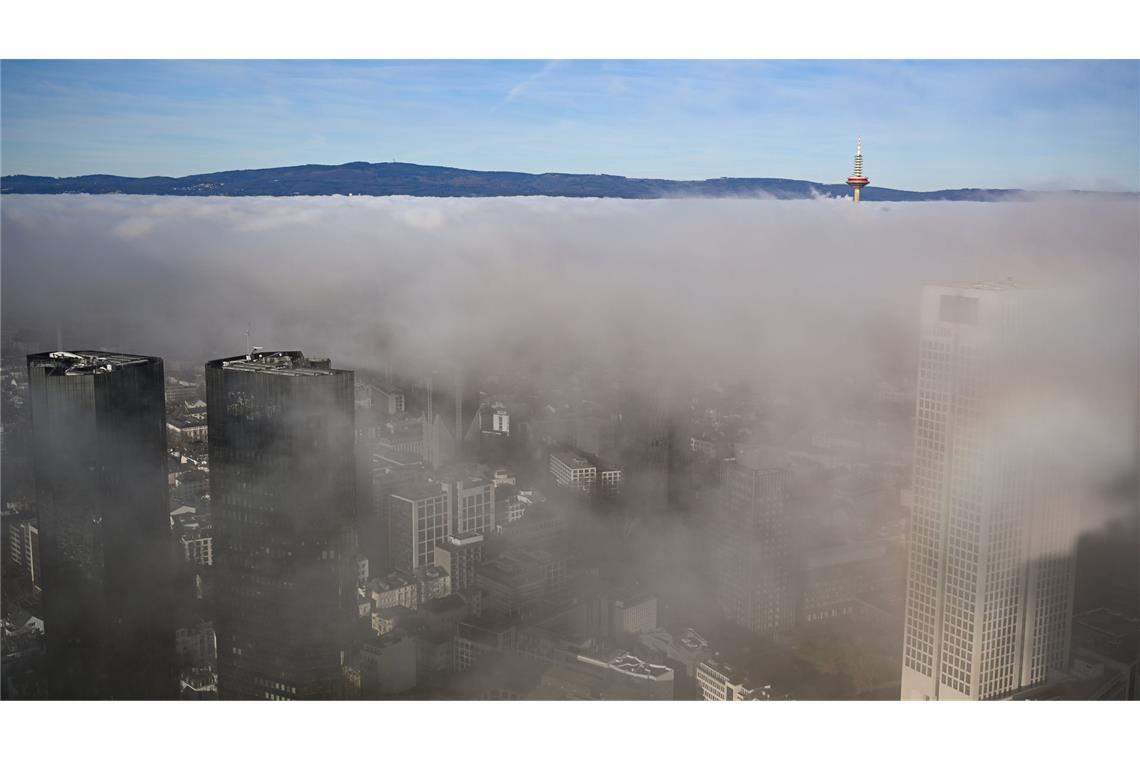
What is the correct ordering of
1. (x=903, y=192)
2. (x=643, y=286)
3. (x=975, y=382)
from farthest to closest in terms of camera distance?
(x=643, y=286) → (x=903, y=192) → (x=975, y=382)

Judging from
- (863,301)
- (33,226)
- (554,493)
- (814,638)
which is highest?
A: (33,226)

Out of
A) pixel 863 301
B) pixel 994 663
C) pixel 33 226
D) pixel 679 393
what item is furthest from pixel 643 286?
pixel 33 226

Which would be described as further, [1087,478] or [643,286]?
[643,286]

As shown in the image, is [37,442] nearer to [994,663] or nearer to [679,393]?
[679,393]

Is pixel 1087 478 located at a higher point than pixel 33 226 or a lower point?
lower

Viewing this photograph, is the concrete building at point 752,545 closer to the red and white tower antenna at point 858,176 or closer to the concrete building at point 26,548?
the red and white tower antenna at point 858,176

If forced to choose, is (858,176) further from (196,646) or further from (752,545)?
(196,646)

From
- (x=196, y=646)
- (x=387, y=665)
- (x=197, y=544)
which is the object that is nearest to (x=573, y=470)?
(x=387, y=665)
